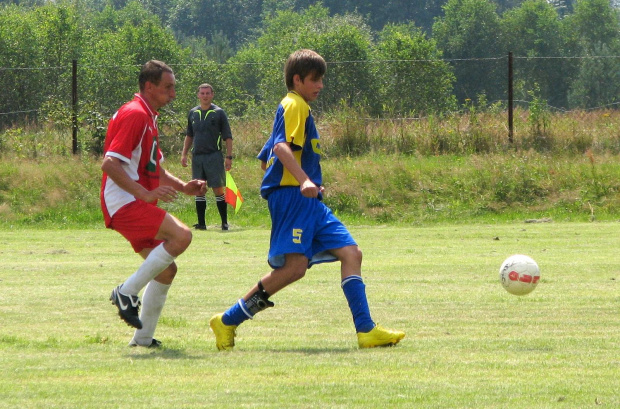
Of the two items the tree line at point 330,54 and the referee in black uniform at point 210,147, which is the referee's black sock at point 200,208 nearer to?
the referee in black uniform at point 210,147

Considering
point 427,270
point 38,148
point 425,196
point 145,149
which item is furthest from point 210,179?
point 145,149

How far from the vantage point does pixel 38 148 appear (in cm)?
2214

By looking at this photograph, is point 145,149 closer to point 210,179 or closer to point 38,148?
point 210,179

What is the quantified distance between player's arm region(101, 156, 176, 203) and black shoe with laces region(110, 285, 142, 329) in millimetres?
588

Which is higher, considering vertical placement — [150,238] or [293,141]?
[293,141]

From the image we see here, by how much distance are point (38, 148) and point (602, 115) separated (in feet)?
43.3

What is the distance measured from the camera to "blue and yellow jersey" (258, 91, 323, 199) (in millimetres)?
5883

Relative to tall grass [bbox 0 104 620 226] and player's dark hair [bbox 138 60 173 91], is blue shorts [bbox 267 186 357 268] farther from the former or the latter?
tall grass [bbox 0 104 620 226]

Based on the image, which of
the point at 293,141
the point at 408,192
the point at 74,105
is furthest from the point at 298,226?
the point at 74,105

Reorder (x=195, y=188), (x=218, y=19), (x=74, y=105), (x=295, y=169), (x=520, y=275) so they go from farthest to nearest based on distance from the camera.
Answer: (x=218, y=19)
(x=74, y=105)
(x=520, y=275)
(x=195, y=188)
(x=295, y=169)

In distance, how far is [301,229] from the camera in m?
5.89

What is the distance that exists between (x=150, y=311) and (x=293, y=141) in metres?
1.39

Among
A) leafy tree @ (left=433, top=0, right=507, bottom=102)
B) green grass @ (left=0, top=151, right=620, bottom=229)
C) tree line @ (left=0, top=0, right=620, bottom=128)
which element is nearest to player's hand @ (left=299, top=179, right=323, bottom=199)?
green grass @ (left=0, top=151, right=620, bottom=229)

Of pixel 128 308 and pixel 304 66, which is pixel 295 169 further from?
pixel 128 308
